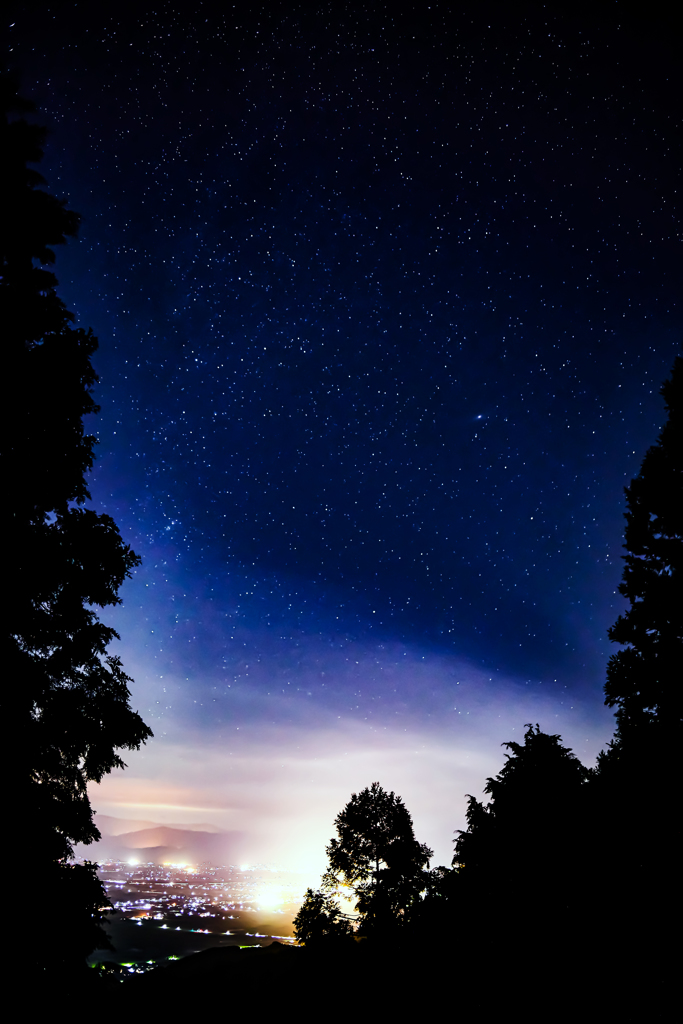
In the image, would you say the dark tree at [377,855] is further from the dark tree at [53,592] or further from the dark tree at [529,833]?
the dark tree at [53,592]

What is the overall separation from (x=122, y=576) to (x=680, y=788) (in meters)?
11.5

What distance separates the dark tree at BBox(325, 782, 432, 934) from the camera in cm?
2327

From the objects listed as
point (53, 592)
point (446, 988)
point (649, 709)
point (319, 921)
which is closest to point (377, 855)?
point (319, 921)

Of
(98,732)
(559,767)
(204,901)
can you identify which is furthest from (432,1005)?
(204,901)

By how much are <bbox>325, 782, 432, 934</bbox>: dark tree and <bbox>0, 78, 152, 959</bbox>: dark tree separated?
21.5 m

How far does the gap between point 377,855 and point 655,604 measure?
2457 centimetres

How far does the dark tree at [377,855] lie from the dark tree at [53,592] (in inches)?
845

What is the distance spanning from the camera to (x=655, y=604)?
10.3 m

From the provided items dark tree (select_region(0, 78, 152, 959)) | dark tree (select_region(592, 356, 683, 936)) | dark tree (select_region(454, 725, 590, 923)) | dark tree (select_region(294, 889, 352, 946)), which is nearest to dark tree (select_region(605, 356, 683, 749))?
dark tree (select_region(592, 356, 683, 936))

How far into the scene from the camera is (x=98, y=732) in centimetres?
766

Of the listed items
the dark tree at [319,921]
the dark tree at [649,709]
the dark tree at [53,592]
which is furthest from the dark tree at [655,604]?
the dark tree at [319,921]

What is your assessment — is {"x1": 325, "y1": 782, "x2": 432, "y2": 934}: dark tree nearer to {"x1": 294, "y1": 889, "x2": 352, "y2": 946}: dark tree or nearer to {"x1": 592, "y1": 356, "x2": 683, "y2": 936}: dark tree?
{"x1": 294, "y1": 889, "x2": 352, "y2": 946}: dark tree

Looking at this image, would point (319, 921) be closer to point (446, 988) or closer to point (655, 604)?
point (446, 988)

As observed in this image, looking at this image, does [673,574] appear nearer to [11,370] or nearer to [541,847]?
[541,847]
